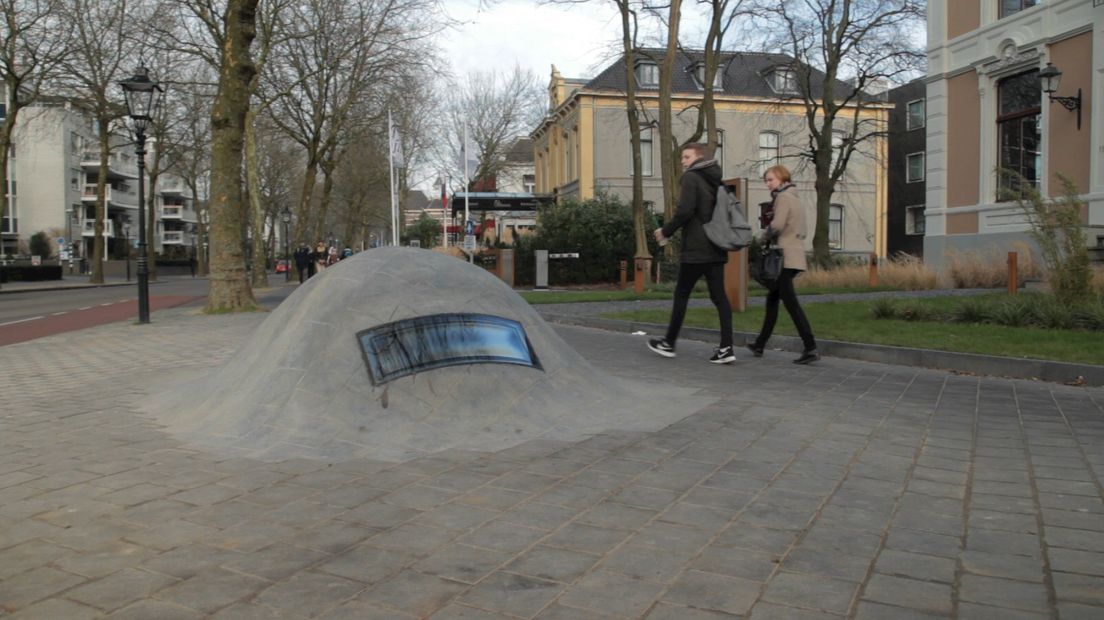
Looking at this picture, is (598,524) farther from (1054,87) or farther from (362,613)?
(1054,87)

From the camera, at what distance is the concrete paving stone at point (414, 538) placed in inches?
123

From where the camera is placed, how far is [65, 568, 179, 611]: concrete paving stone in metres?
2.65

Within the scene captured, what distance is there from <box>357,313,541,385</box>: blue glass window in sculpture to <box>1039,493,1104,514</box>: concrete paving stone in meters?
3.13

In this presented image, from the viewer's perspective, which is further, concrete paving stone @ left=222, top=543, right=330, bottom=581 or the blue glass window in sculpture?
the blue glass window in sculpture

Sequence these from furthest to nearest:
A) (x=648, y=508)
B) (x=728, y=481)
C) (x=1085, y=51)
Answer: (x=1085, y=51) < (x=728, y=481) < (x=648, y=508)

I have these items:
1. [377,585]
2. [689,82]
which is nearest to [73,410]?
[377,585]

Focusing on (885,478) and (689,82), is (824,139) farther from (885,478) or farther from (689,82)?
(885,478)

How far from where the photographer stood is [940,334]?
9.27 m

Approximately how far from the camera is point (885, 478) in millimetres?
4016

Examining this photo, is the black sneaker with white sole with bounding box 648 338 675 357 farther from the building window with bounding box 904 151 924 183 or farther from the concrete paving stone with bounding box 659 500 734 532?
the building window with bounding box 904 151 924 183

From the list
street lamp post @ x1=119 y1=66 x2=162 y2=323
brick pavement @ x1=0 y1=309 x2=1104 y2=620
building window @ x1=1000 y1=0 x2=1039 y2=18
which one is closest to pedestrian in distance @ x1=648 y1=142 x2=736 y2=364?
brick pavement @ x1=0 y1=309 x2=1104 y2=620

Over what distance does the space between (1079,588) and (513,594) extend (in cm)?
192

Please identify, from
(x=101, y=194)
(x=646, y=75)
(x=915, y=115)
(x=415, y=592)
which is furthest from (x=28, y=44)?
(x=915, y=115)

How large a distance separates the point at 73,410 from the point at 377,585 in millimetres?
4554
